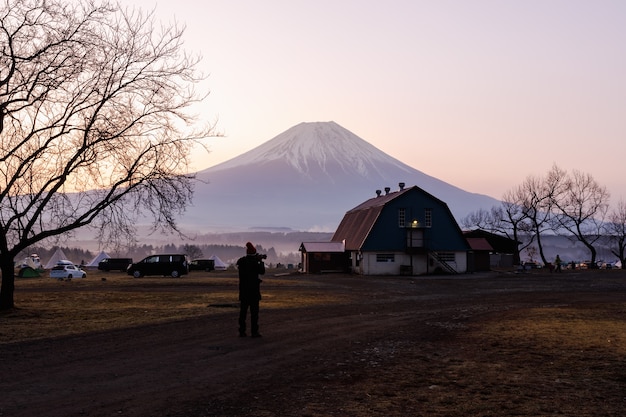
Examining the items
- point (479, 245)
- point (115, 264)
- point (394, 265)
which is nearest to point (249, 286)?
point (394, 265)

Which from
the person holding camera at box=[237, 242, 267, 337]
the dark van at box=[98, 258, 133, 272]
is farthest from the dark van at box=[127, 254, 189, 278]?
the person holding camera at box=[237, 242, 267, 337]

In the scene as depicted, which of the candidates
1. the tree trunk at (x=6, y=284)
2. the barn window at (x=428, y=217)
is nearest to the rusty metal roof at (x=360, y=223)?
the barn window at (x=428, y=217)

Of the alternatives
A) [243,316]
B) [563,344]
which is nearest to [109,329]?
[243,316]

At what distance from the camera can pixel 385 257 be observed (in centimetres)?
6550

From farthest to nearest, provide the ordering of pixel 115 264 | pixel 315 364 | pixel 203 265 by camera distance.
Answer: pixel 203 265 → pixel 115 264 → pixel 315 364

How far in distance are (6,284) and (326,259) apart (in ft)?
163

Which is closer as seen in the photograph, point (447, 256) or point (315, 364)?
point (315, 364)

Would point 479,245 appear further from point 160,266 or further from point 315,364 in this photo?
point 315,364

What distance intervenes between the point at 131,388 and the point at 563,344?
10.3m

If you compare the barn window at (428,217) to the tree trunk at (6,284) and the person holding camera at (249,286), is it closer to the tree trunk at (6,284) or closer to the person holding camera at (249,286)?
the tree trunk at (6,284)

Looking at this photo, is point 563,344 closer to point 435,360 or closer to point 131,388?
point 435,360

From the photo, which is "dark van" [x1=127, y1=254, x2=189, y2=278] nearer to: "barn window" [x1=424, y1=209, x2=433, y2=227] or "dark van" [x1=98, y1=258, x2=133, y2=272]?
"dark van" [x1=98, y1=258, x2=133, y2=272]

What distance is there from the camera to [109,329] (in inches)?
707

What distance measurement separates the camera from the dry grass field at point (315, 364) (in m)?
9.03
